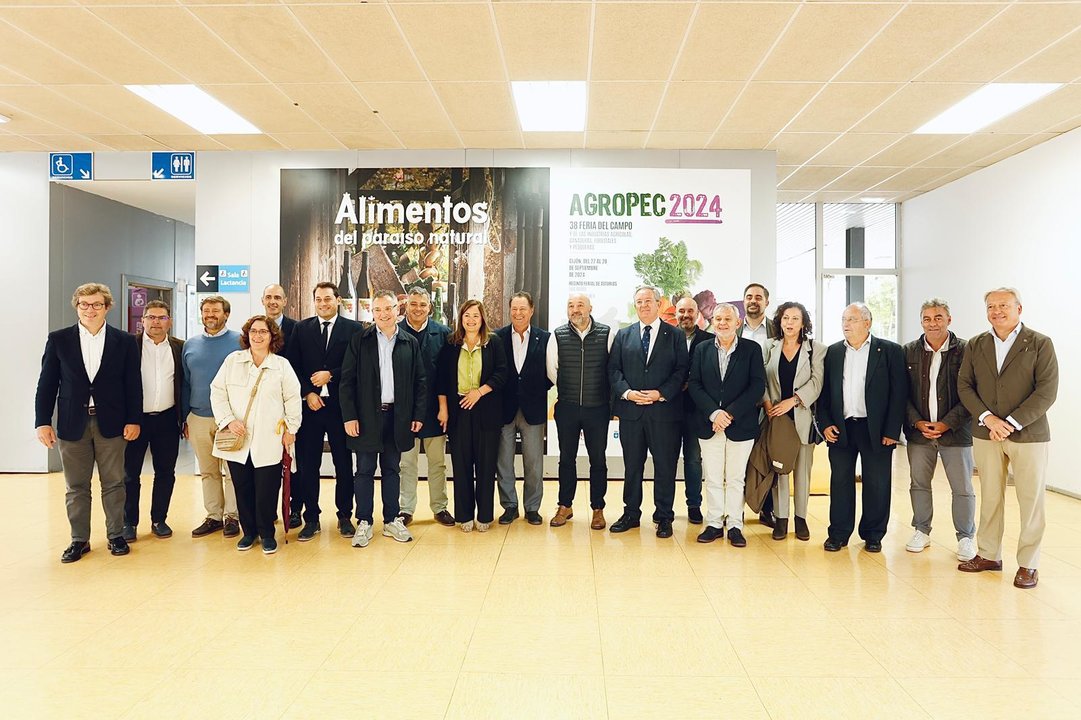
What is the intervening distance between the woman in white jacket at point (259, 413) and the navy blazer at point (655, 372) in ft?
7.29

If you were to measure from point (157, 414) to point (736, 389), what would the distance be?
13.2 feet

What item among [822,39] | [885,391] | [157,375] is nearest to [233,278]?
[157,375]

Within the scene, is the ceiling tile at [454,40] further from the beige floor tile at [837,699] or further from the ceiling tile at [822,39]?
the beige floor tile at [837,699]

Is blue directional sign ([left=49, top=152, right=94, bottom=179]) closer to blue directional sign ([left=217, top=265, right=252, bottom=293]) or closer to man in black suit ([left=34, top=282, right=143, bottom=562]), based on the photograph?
blue directional sign ([left=217, top=265, right=252, bottom=293])

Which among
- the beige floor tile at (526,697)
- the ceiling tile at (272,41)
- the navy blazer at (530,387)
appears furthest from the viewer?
the navy blazer at (530,387)

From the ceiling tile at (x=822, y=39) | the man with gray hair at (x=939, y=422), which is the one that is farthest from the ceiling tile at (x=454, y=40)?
the man with gray hair at (x=939, y=422)

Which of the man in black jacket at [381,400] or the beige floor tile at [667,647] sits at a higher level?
the man in black jacket at [381,400]

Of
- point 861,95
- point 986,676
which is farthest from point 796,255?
point 986,676

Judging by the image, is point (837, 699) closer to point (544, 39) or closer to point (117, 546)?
point (544, 39)

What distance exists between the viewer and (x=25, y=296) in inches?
309

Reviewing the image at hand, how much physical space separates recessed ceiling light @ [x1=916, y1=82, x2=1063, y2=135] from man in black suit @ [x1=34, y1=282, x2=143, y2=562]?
671cm

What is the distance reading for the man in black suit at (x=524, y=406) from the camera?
5.40m

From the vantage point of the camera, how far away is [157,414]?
5098mm

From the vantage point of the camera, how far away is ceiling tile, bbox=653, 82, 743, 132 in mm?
5781
